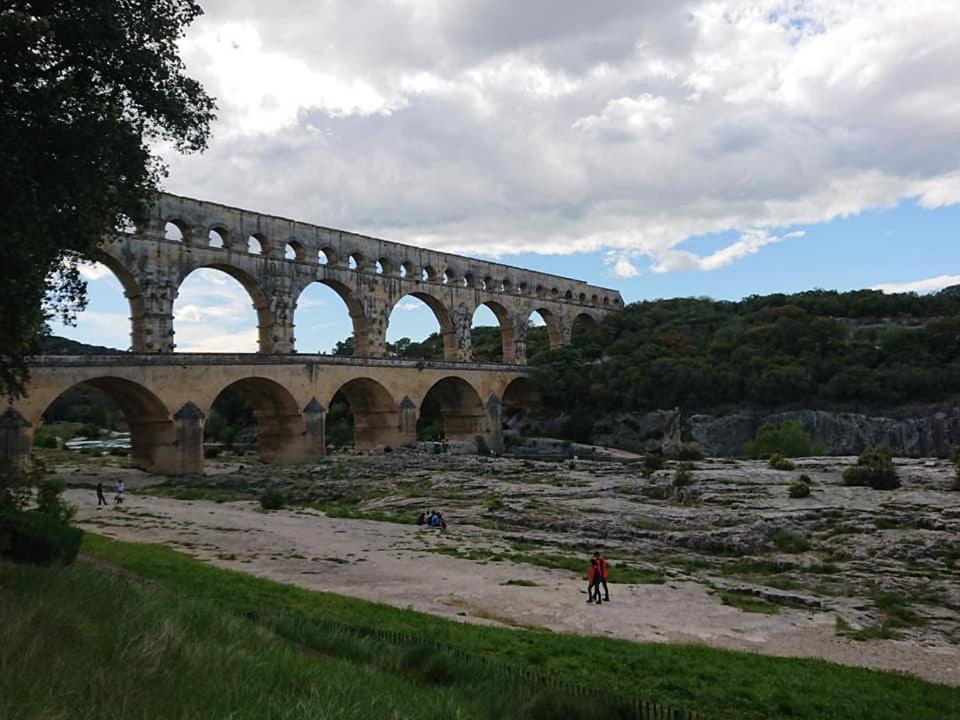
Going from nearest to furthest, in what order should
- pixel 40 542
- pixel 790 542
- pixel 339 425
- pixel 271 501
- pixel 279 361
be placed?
pixel 40 542 → pixel 790 542 → pixel 271 501 → pixel 279 361 → pixel 339 425

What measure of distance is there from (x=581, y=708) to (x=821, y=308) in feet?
222

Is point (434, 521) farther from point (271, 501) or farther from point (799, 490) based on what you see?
point (799, 490)

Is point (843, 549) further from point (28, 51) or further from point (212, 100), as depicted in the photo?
point (28, 51)

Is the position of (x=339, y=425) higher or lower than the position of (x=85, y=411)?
lower

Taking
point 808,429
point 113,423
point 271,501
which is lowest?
point 271,501

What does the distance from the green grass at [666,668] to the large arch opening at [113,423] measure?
2138 centimetres

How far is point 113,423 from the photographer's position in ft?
228

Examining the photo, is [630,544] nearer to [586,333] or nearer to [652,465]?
[652,465]

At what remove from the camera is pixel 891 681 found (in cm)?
869

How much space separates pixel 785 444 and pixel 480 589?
29921 mm

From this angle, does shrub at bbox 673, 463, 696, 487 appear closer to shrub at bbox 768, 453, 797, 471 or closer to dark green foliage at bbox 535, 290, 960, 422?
shrub at bbox 768, 453, 797, 471

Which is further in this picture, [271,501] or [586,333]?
[586,333]

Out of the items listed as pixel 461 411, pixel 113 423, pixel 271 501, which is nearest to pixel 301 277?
pixel 461 411

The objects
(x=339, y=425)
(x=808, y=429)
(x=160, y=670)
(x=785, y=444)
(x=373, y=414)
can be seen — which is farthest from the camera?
(x=339, y=425)
